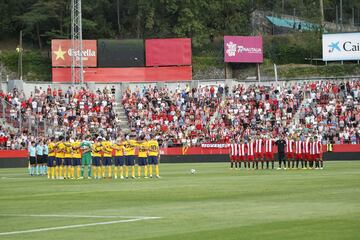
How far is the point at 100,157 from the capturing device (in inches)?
1767

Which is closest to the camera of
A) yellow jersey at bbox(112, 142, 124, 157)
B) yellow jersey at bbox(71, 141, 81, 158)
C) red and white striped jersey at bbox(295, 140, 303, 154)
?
yellow jersey at bbox(112, 142, 124, 157)

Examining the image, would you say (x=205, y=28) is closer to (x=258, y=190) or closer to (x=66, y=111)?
(x=66, y=111)

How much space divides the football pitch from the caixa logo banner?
45.2m

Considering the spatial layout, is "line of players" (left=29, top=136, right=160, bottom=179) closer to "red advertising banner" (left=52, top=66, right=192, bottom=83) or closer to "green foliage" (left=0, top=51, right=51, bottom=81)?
"red advertising banner" (left=52, top=66, right=192, bottom=83)

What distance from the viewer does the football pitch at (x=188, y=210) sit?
64.1 feet

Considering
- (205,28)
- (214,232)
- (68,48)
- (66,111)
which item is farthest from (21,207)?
(205,28)

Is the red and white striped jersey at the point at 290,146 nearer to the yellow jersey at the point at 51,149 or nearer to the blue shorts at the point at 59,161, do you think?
the blue shorts at the point at 59,161

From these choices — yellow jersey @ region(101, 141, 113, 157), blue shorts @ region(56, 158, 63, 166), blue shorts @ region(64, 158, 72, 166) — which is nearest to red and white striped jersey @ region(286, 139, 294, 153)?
yellow jersey @ region(101, 141, 113, 157)

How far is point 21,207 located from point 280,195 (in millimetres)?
7895

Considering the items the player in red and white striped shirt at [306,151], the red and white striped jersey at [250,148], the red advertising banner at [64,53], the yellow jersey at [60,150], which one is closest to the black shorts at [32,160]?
the yellow jersey at [60,150]

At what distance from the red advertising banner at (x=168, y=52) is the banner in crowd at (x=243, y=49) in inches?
165

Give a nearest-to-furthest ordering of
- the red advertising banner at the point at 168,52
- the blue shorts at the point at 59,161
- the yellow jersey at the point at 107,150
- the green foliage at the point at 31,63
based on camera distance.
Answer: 1. the yellow jersey at the point at 107,150
2. the blue shorts at the point at 59,161
3. the red advertising banner at the point at 168,52
4. the green foliage at the point at 31,63

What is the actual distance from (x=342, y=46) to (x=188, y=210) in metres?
60.2

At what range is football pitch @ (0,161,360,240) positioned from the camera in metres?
19.5
